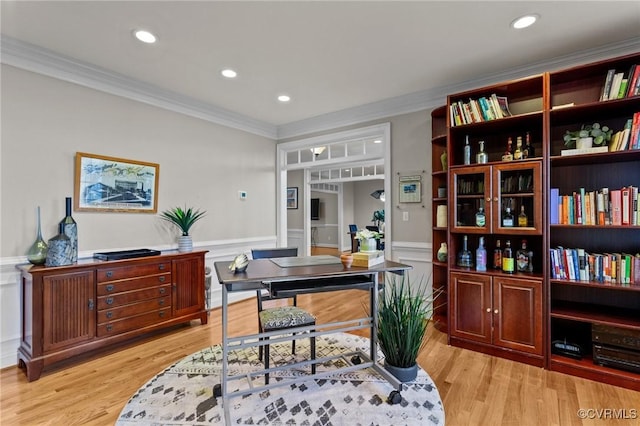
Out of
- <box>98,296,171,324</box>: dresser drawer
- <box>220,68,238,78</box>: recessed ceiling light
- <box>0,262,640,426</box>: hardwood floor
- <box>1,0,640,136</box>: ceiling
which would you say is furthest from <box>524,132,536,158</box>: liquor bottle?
<box>98,296,171,324</box>: dresser drawer

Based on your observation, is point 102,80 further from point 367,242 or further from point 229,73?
point 367,242

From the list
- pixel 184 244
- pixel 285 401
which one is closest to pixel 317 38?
pixel 184 244

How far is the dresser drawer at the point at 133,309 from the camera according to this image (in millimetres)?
2752

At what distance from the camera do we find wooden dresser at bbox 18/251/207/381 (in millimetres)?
2418

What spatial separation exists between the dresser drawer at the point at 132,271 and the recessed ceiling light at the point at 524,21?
368 centimetres

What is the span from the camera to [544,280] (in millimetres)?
2535

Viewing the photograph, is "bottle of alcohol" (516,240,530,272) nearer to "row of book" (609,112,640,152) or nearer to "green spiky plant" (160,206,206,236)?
"row of book" (609,112,640,152)

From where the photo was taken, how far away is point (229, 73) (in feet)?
10.3

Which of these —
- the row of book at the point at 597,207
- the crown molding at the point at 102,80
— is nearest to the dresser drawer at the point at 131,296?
the crown molding at the point at 102,80

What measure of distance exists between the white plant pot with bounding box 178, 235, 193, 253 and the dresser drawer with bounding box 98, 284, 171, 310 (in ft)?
1.54

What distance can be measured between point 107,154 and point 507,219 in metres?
3.88

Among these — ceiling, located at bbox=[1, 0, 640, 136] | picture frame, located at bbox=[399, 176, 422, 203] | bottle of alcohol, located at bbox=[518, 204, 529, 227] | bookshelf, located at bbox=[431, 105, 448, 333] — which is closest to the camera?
ceiling, located at bbox=[1, 0, 640, 136]

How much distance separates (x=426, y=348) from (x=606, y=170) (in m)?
2.17

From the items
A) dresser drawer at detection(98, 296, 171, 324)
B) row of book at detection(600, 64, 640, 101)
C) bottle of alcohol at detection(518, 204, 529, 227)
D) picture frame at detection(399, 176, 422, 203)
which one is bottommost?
dresser drawer at detection(98, 296, 171, 324)
